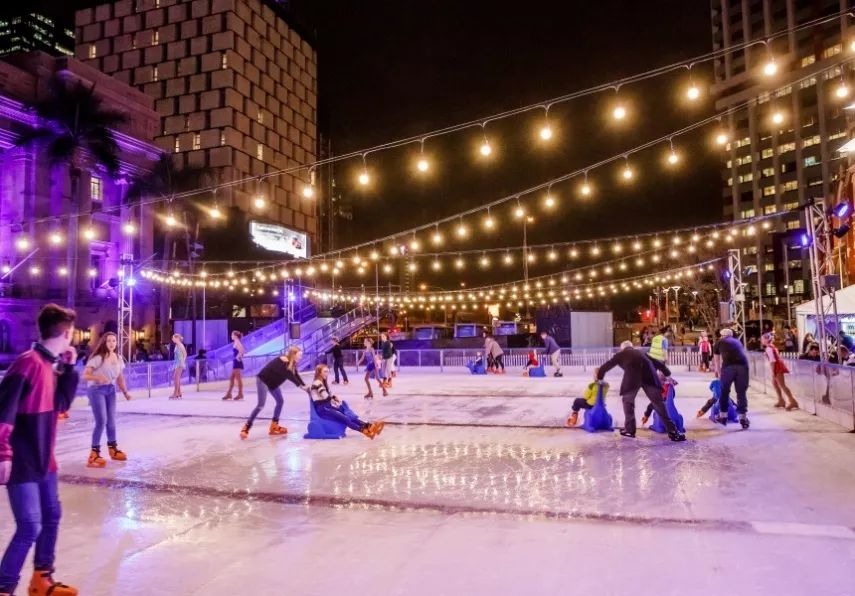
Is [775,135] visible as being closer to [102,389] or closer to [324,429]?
[324,429]

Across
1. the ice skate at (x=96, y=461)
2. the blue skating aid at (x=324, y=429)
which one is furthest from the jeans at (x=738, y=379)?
the ice skate at (x=96, y=461)

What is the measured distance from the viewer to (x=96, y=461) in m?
7.08

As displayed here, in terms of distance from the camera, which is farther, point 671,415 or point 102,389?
point 671,415

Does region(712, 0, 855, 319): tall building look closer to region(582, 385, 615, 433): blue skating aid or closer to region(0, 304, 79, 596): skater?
region(582, 385, 615, 433): blue skating aid

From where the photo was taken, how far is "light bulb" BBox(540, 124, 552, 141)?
431 inches

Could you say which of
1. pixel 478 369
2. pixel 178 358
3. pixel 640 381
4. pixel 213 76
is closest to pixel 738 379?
pixel 640 381

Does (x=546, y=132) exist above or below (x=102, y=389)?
above

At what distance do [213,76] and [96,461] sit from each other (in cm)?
5319

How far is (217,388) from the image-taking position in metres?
18.2

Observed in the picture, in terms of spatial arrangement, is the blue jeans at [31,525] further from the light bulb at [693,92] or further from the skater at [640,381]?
the light bulb at [693,92]

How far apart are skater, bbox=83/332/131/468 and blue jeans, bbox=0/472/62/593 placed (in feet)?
13.0

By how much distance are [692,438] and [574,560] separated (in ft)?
17.3

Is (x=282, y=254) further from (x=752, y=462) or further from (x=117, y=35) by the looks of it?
(x=752, y=462)

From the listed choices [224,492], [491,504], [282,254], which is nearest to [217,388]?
[224,492]
